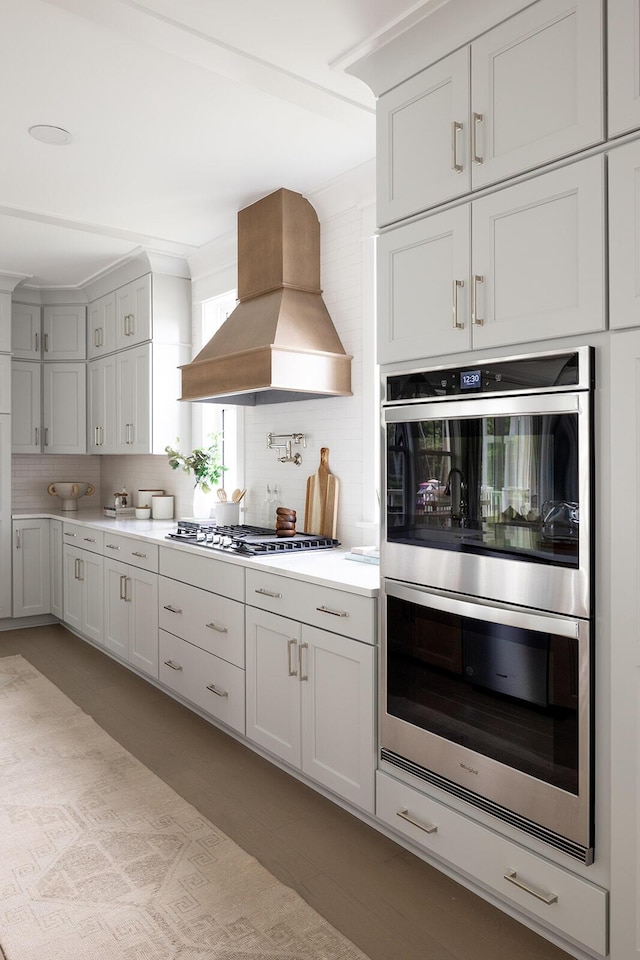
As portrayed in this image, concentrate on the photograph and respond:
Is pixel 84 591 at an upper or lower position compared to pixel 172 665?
upper

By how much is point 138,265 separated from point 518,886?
4.43 m

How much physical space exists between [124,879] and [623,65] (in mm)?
2764

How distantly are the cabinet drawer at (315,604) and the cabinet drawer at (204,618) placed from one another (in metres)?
0.20

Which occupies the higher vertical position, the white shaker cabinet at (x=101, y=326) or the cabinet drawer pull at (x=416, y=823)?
the white shaker cabinet at (x=101, y=326)

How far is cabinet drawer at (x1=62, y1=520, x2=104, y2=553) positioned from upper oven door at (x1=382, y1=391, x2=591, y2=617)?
9.55 feet

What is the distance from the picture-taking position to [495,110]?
1980 millimetres

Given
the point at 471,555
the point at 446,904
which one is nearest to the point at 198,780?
the point at 446,904

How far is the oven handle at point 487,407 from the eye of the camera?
5.88ft

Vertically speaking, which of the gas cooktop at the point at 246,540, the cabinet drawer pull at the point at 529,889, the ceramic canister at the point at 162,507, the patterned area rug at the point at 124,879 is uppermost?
the ceramic canister at the point at 162,507

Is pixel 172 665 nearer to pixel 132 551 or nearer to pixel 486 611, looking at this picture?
pixel 132 551

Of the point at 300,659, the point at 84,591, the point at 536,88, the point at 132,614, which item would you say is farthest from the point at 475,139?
the point at 84,591

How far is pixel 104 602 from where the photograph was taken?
15.2 ft

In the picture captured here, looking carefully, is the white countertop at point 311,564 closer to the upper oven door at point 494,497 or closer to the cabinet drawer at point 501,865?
the upper oven door at point 494,497

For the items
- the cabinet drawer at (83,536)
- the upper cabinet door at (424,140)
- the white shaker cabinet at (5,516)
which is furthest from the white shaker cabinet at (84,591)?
the upper cabinet door at (424,140)
